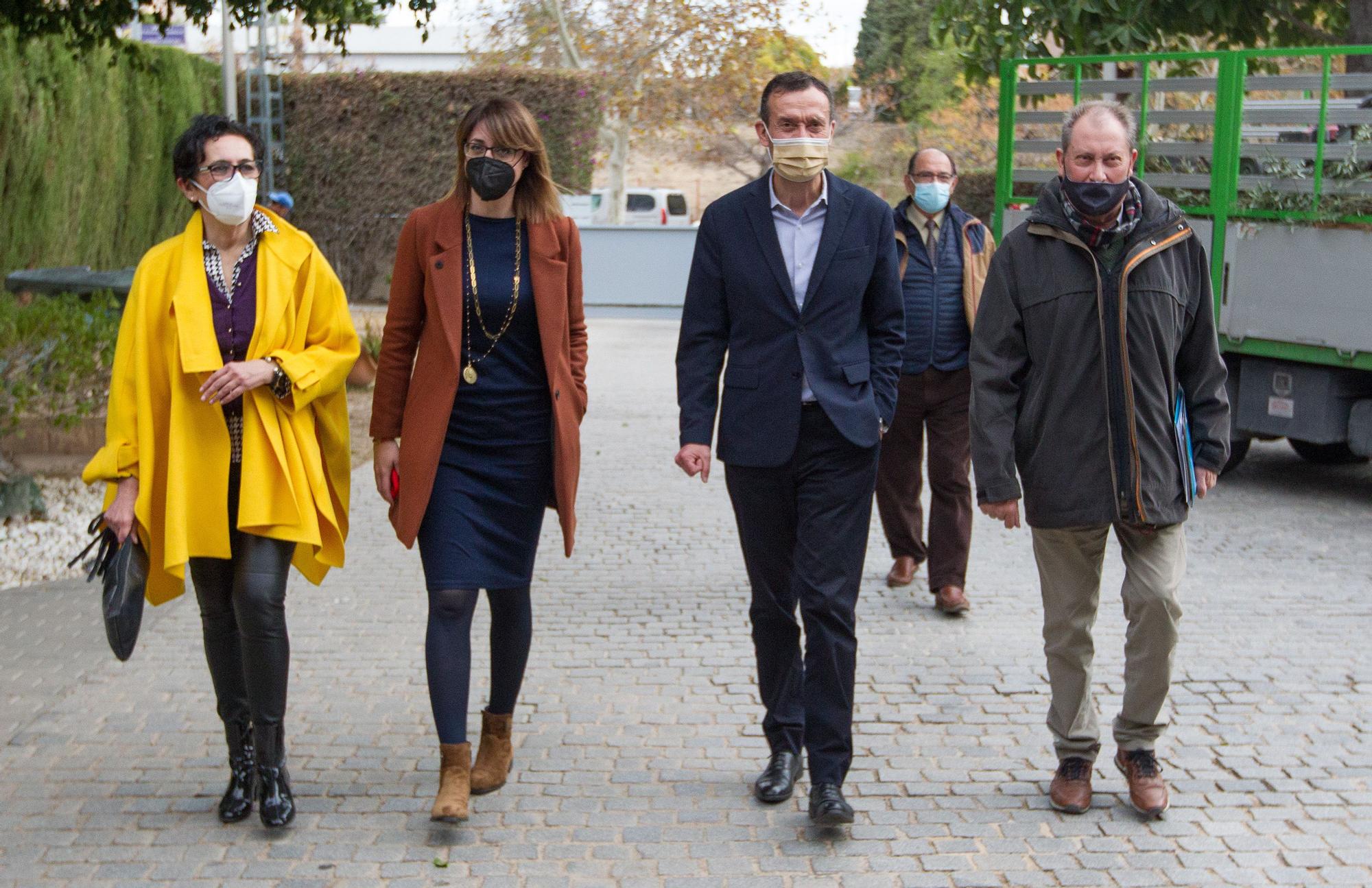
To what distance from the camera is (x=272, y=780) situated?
440 cm

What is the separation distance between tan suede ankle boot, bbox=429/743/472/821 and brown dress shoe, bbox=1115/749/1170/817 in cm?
185

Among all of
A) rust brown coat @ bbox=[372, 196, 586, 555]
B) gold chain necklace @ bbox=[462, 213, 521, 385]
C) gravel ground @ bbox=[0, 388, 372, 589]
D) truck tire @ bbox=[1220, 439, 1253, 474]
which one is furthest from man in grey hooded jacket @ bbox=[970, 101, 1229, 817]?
truck tire @ bbox=[1220, 439, 1253, 474]

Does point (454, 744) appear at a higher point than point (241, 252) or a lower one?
lower

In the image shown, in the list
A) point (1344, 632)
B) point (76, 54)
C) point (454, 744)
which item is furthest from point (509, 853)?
point (76, 54)

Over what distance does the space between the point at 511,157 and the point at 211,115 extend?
871 millimetres

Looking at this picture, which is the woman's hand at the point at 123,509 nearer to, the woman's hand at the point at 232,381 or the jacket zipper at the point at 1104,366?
the woman's hand at the point at 232,381

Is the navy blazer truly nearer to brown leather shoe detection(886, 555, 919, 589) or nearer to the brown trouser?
the brown trouser

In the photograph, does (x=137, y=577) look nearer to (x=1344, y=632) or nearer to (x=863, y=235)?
(x=863, y=235)

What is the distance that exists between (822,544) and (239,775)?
1.74m

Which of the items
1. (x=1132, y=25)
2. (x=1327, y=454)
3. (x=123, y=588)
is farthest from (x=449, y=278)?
(x=1132, y=25)

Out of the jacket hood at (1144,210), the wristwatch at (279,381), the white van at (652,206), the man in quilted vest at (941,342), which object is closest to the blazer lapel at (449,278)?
the wristwatch at (279,381)

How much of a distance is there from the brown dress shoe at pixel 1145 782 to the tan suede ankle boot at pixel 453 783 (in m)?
1.85

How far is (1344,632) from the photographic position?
6.60 m

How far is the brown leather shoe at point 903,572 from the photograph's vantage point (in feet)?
24.2
